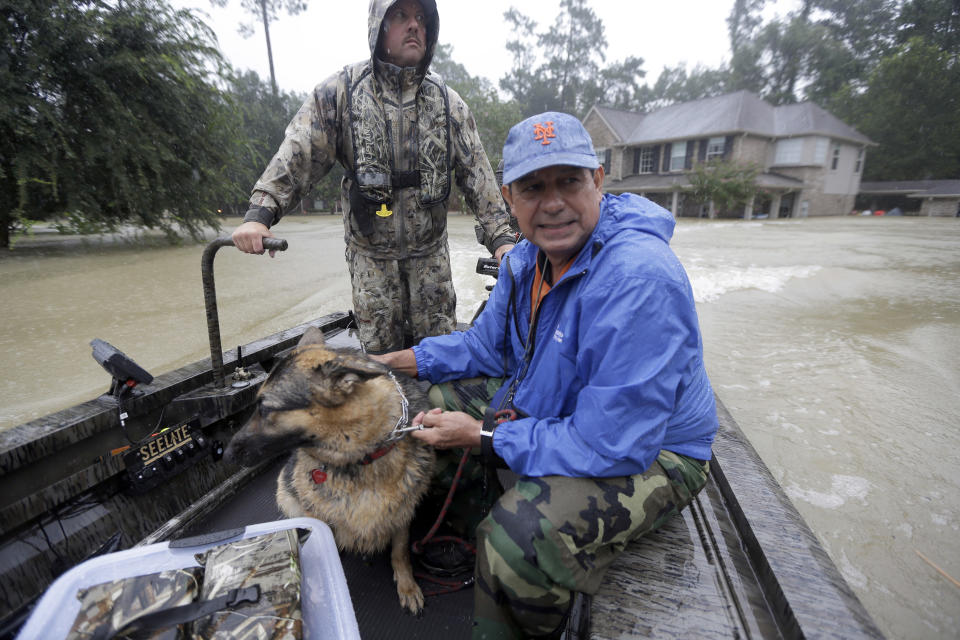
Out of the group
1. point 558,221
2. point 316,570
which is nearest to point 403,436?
point 316,570

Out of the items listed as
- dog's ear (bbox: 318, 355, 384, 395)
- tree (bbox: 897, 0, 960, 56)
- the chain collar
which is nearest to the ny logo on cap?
dog's ear (bbox: 318, 355, 384, 395)

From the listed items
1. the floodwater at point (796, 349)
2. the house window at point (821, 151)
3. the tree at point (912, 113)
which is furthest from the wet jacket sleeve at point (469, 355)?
the tree at point (912, 113)

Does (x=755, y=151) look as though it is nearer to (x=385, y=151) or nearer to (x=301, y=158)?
(x=385, y=151)

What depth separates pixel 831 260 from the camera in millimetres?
13297

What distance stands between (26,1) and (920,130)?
51.7 meters

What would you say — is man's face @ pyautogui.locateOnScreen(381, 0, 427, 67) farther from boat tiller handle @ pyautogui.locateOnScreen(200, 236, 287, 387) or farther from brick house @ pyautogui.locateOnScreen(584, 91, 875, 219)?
brick house @ pyautogui.locateOnScreen(584, 91, 875, 219)

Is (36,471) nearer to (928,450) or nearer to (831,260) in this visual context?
(928,450)

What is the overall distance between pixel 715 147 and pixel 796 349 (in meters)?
27.5

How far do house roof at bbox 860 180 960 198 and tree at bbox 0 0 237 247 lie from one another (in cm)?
4310

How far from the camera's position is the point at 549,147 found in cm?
169

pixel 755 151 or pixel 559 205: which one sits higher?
pixel 755 151

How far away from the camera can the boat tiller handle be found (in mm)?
2174

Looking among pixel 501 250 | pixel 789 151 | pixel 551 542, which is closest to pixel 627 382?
pixel 551 542

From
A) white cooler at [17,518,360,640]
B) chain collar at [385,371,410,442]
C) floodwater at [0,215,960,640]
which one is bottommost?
floodwater at [0,215,960,640]
